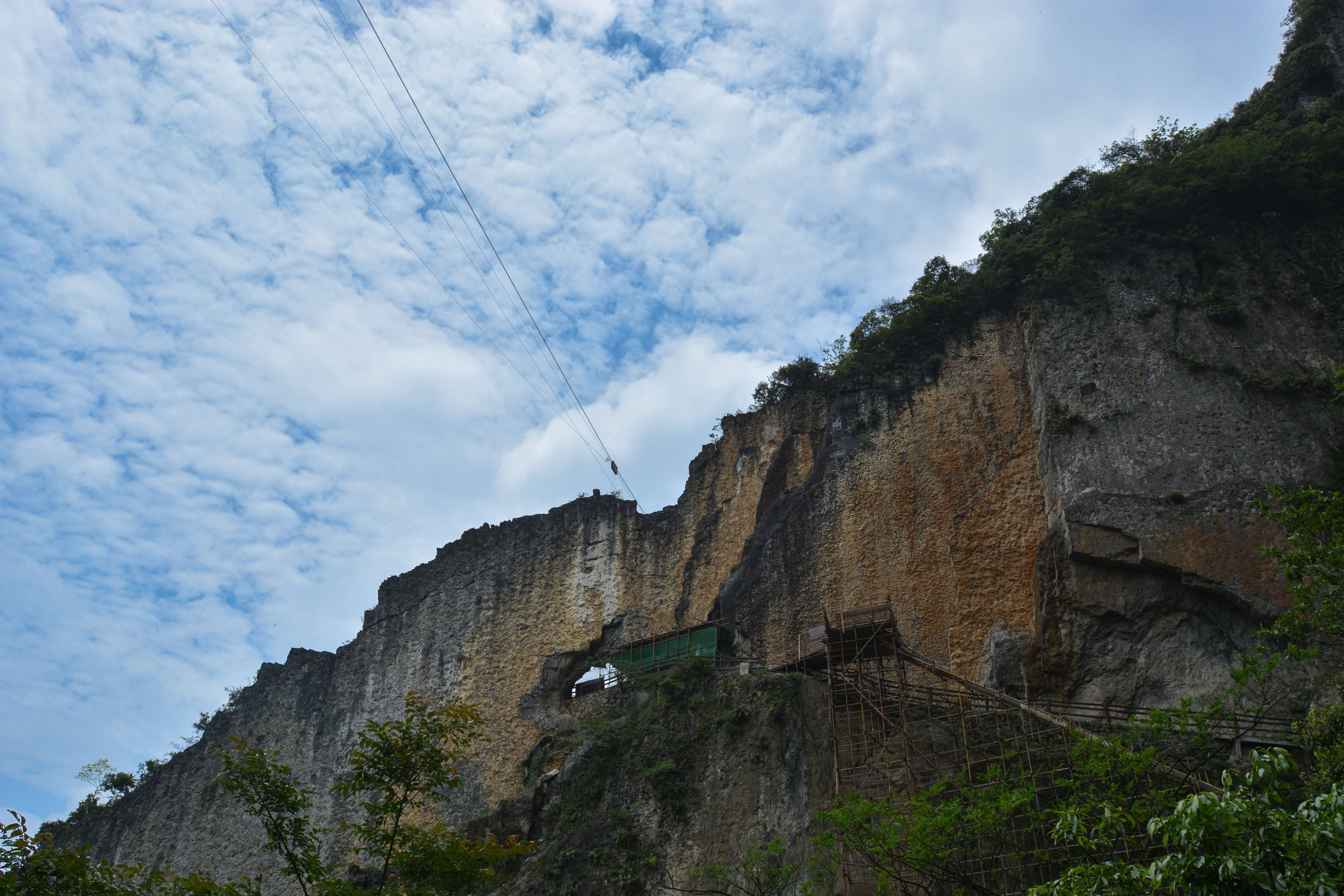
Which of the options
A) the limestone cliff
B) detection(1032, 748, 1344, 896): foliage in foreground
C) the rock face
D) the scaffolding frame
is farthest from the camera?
the rock face

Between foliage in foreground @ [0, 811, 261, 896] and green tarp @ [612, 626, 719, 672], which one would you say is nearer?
foliage in foreground @ [0, 811, 261, 896]

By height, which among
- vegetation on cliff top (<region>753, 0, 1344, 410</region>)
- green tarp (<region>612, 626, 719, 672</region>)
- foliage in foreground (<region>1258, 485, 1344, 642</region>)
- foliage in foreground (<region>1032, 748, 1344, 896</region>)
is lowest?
foliage in foreground (<region>1032, 748, 1344, 896</region>)

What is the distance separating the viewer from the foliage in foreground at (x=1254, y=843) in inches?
207

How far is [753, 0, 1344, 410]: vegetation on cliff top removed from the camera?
52.4 ft

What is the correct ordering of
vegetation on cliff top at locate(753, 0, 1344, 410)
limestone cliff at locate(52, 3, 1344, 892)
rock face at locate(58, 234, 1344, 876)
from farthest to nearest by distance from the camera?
vegetation on cliff top at locate(753, 0, 1344, 410) < rock face at locate(58, 234, 1344, 876) < limestone cliff at locate(52, 3, 1344, 892)

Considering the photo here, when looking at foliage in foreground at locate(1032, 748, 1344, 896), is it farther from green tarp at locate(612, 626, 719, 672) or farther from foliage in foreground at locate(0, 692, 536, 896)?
green tarp at locate(612, 626, 719, 672)

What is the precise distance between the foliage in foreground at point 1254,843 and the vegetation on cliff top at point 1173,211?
11406 mm

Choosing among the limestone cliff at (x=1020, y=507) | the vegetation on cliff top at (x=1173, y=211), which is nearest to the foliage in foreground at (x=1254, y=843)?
the limestone cliff at (x=1020, y=507)

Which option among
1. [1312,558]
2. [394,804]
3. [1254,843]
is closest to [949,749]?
[1312,558]

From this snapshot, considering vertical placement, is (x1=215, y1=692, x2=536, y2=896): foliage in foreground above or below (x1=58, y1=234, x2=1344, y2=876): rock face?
below

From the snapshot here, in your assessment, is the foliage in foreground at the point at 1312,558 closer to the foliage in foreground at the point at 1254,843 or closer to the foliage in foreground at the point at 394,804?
the foliage in foreground at the point at 1254,843

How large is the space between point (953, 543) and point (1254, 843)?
36.5 ft

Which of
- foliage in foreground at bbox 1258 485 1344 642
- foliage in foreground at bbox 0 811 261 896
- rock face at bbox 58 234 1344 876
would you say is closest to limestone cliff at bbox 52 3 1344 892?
rock face at bbox 58 234 1344 876

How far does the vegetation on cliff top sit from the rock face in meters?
0.40
